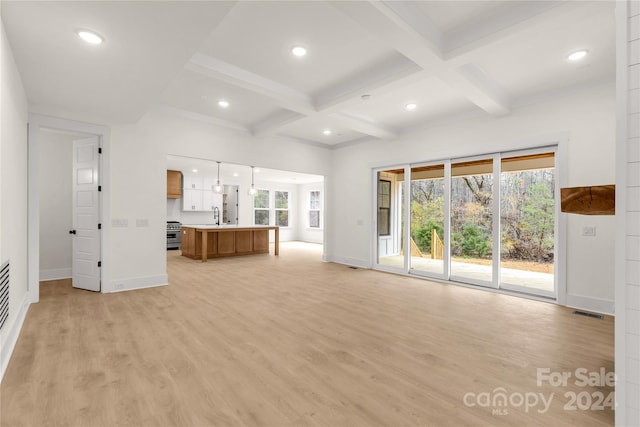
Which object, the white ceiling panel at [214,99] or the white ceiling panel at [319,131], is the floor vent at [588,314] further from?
the white ceiling panel at [214,99]

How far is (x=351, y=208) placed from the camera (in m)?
7.04

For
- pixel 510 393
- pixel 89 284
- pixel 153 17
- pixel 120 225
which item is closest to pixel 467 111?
pixel 510 393

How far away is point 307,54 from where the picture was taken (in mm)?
3244

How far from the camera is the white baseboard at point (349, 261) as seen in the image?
6.70 metres

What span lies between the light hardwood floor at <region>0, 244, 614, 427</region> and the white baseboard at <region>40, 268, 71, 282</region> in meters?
1.34

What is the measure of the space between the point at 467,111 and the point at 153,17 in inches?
183

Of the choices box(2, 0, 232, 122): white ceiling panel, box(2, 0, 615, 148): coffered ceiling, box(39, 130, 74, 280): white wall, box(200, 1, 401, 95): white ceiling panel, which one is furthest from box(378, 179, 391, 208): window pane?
box(39, 130, 74, 280): white wall

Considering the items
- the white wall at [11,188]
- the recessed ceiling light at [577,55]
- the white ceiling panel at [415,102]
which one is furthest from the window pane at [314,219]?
the recessed ceiling light at [577,55]

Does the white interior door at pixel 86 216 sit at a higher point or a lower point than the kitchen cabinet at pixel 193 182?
lower

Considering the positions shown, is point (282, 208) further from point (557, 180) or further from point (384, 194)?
point (557, 180)

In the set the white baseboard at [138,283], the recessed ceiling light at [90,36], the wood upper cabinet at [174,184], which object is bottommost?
the white baseboard at [138,283]

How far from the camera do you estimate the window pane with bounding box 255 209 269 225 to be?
12.5 metres

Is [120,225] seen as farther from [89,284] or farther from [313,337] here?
[313,337]

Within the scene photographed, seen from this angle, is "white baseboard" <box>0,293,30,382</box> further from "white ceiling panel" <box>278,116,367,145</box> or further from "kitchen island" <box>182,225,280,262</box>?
"white ceiling panel" <box>278,116,367,145</box>
